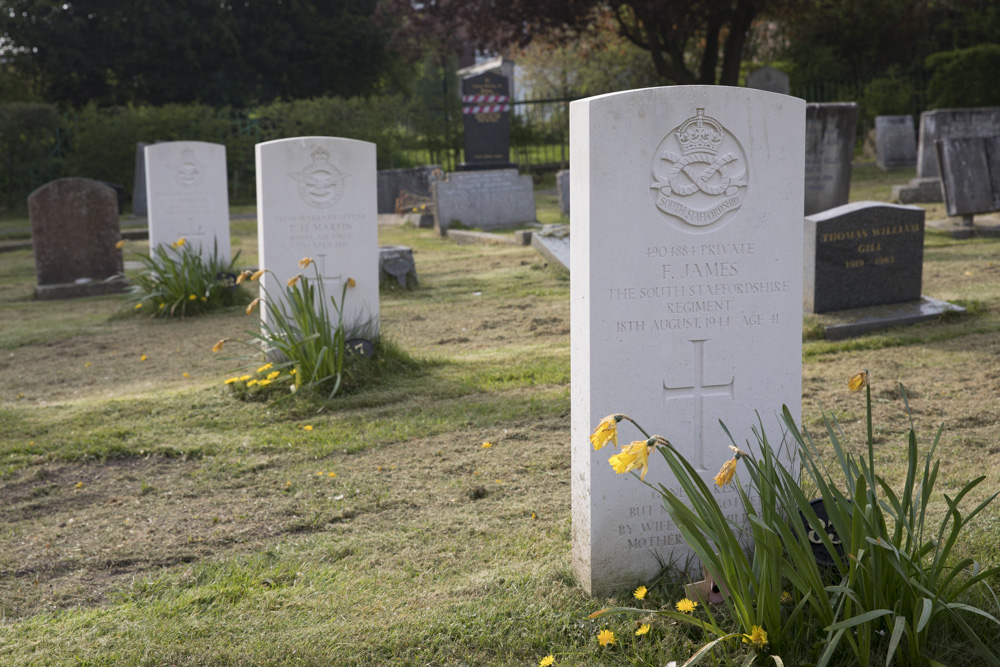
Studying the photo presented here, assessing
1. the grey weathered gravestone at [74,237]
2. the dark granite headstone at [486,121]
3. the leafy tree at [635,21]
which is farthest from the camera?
the leafy tree at [635,21]

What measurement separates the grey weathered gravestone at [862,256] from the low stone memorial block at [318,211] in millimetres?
3242

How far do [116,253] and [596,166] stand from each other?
918 centimetres

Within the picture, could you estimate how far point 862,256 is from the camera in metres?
6.94

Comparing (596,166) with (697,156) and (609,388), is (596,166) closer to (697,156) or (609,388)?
(697,156)

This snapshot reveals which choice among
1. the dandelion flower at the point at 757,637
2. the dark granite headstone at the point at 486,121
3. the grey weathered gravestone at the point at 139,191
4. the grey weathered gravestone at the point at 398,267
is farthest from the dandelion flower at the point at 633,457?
the grey weathered gravestone at the point at 139,191

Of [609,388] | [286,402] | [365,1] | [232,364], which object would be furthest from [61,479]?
[365,1]

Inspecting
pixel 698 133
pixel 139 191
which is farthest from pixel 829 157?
pixel 139 191

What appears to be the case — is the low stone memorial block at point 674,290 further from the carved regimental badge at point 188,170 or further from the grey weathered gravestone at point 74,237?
the grey weathered gravestone at point 74,237

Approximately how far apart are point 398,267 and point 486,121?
9.88 meters

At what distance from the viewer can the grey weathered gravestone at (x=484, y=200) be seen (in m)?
14.6

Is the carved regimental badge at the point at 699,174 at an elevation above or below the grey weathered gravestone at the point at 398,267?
above

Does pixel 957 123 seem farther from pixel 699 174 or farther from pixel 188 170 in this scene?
pixel 699 174

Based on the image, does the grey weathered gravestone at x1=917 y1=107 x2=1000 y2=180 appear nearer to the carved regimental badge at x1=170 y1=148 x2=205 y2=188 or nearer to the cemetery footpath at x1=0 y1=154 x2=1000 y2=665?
the cemetery footpath at x1=0 y1=154 x2=1000 y2=665

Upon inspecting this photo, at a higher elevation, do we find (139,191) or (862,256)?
(139,191)
